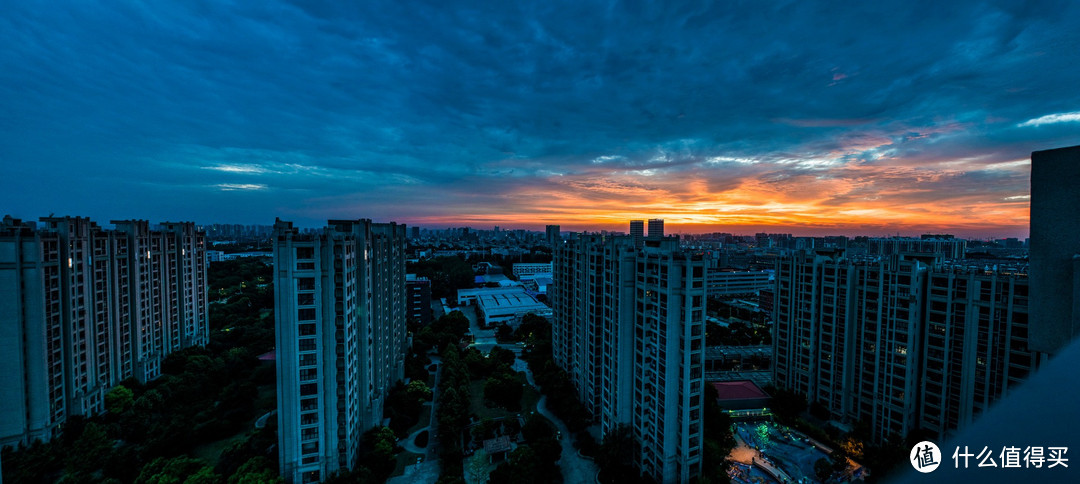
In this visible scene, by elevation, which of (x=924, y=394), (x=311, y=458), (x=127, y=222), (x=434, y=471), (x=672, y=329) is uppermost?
(x=127, y=222)

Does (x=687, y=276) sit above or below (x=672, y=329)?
above

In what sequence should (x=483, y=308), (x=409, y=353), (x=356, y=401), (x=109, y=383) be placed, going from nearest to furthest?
(x=356, y=401)
(x=109, y=383)
(x=409, y=353)
(x=483, y=308)

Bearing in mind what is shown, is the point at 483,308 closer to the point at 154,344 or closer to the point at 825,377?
the point at 154,344

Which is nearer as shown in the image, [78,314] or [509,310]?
[78,314]

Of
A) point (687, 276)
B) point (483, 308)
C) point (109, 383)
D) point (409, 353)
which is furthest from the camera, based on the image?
point (483, 308)

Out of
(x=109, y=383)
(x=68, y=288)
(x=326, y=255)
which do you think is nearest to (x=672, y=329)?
(x=326, y=255)

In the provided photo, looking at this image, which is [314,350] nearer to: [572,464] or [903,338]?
[572,464]

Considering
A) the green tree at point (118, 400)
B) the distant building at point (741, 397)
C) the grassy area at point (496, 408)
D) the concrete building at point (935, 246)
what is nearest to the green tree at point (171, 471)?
the green tree at point (118, 400)

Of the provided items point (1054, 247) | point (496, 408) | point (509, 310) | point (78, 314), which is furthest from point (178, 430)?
point (509, 310)
